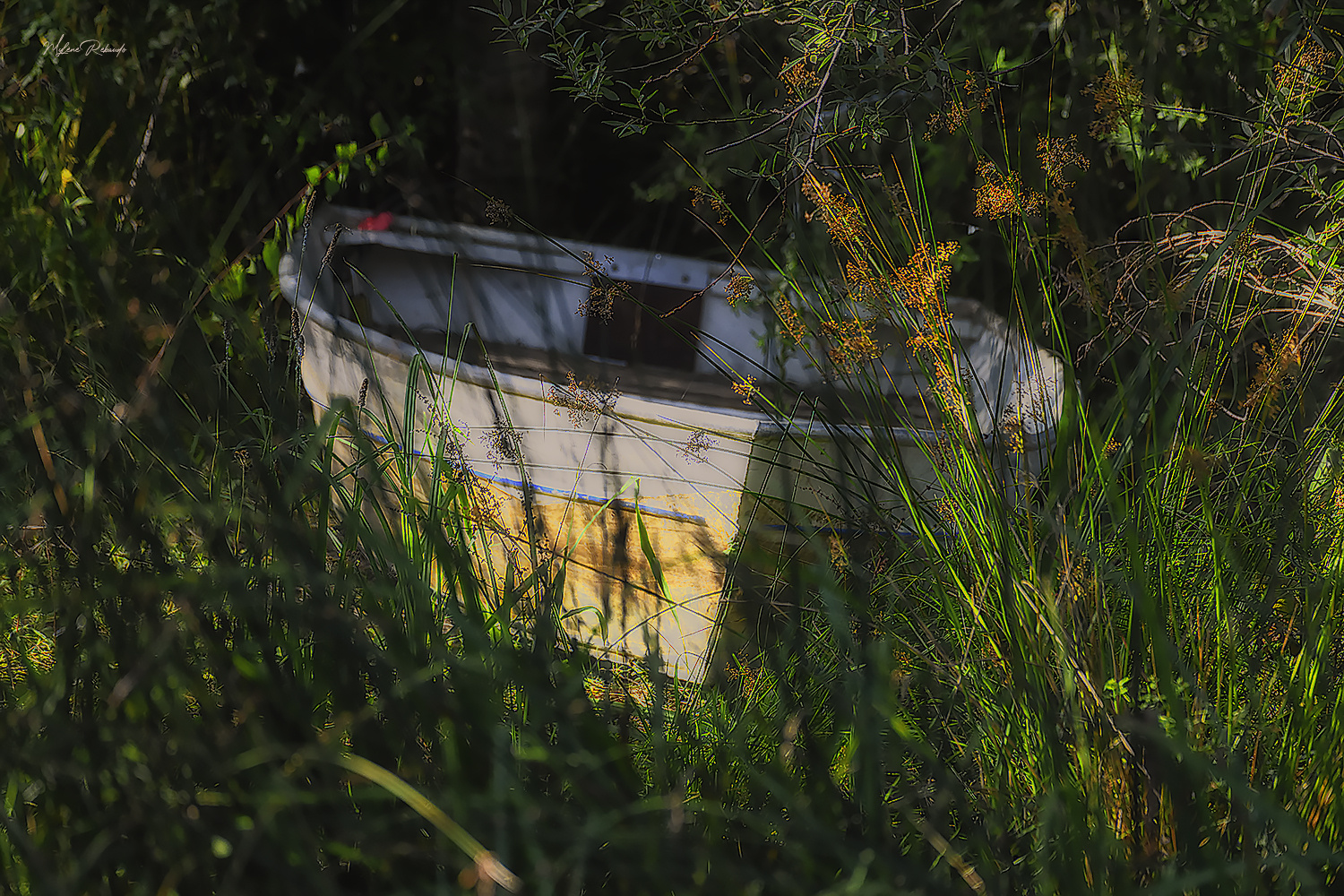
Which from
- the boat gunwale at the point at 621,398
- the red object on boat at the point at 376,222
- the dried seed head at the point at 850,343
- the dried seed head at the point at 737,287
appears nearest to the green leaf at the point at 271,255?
the red object on boat at the point at 376,222

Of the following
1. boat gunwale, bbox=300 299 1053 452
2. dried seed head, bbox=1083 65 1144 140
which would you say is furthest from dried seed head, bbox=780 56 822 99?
boat gunwale, bbox=300 299 1053 452

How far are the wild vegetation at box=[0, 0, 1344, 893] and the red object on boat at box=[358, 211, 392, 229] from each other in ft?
3.67

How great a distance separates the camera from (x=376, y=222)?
108 inches

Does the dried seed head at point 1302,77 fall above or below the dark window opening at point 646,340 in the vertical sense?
above

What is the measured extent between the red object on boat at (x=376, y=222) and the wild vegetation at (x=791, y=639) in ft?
3.67

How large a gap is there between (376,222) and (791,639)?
2185 mm

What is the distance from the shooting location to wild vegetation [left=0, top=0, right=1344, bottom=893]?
0.65m

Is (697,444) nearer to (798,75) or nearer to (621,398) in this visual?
(621,398)

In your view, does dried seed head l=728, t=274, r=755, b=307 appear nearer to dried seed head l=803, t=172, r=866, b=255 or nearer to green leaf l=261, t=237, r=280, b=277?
dried seed head l=803, t=172, r=866, b=255

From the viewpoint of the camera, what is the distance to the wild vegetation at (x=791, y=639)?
0.65 meters

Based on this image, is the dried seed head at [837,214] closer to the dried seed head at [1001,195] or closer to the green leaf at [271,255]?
the dried seed head at [1001,195]

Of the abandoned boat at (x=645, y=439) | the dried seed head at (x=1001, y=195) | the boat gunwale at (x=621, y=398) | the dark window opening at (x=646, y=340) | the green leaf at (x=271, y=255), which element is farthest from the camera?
the dark window opening at (x=646, y=340)

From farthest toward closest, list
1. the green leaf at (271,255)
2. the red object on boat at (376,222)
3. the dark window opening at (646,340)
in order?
the dark window opening at (646,340), the red object on boat at (376,222), the green leaf at (271,255)

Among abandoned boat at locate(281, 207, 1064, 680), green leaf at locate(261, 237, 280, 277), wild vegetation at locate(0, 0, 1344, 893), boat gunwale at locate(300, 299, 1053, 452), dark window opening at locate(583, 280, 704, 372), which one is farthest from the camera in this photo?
dark window opening at locate(583, 280, 704, 372)
